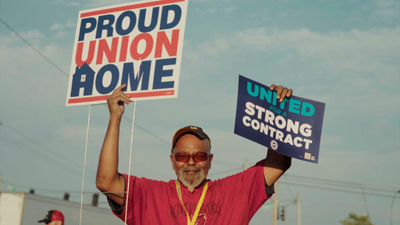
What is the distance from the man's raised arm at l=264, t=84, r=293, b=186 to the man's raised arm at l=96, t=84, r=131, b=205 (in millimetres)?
1189

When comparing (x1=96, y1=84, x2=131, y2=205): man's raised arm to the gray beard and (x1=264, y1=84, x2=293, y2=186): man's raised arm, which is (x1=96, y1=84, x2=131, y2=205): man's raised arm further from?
(x1=264, y1=84, x2=293, y2=186): man's raised arm

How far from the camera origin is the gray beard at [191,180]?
433 centimetres

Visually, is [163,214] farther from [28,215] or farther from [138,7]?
[28,215]

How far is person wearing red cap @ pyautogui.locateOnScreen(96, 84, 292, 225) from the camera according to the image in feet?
13.7

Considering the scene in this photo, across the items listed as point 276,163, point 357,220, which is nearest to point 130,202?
point 276,163

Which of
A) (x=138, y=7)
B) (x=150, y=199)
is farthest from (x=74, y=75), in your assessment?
(x=150, y=199)

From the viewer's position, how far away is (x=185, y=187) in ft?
14.5

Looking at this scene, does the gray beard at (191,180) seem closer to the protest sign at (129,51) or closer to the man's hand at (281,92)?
the protest sign at (129,51)

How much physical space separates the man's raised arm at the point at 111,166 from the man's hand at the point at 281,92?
136 cm

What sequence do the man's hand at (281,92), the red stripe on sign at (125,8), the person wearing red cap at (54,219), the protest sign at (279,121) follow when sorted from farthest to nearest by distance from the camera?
1. the person wearing red cap at (54,219)
2. the red stripe on sign at (125,8)
3. the man's hand at (281,92)
4. the protest sign at (279,121)

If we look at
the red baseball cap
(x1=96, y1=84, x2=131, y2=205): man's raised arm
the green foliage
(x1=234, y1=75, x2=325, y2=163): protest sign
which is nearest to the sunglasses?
the red baseball cap

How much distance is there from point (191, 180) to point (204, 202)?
0.20m

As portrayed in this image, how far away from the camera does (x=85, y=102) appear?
491cm

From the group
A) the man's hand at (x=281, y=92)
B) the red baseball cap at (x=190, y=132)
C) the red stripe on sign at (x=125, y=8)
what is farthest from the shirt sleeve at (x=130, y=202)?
the red stripe on sign at (x=125, y=8)
